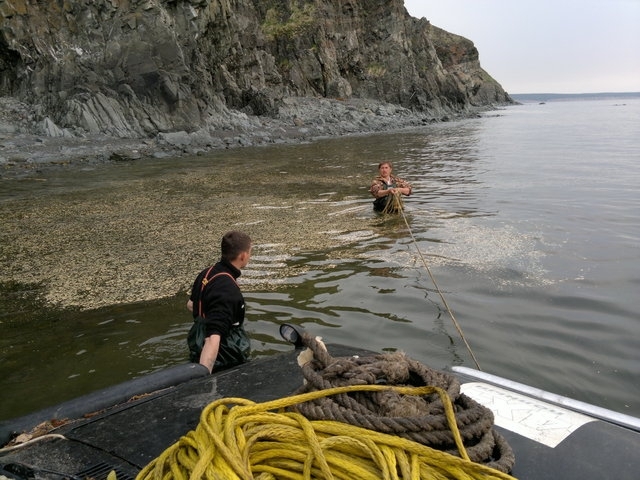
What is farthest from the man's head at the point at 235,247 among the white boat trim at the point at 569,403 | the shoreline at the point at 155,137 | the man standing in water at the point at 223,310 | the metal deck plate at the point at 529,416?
the shoreline at the point at 155,137

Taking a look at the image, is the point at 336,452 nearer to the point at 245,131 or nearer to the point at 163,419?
the point at 163,419

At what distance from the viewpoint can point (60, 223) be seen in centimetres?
1106

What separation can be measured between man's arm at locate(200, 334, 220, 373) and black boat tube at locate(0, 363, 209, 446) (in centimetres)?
20

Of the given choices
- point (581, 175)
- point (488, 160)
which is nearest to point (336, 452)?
point (581, 175)

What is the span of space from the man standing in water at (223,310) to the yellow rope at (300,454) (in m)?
1.92

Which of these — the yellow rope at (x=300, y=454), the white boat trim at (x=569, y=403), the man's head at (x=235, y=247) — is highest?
the man's head at (x=235, y=247)

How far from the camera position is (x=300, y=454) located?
1.85m

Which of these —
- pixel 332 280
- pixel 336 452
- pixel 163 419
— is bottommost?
pixel 332 280

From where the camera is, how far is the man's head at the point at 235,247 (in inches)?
167

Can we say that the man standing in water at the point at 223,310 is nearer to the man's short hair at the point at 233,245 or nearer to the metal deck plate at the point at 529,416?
the man's short hair at the point at 233,245

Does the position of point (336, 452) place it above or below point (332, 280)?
above

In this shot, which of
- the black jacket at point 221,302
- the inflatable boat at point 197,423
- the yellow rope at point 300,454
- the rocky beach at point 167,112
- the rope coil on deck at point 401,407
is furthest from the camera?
the rocky beach at point 167,112

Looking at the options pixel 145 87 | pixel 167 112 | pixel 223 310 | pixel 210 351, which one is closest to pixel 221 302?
pixel 223 310

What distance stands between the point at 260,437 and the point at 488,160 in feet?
71.6
